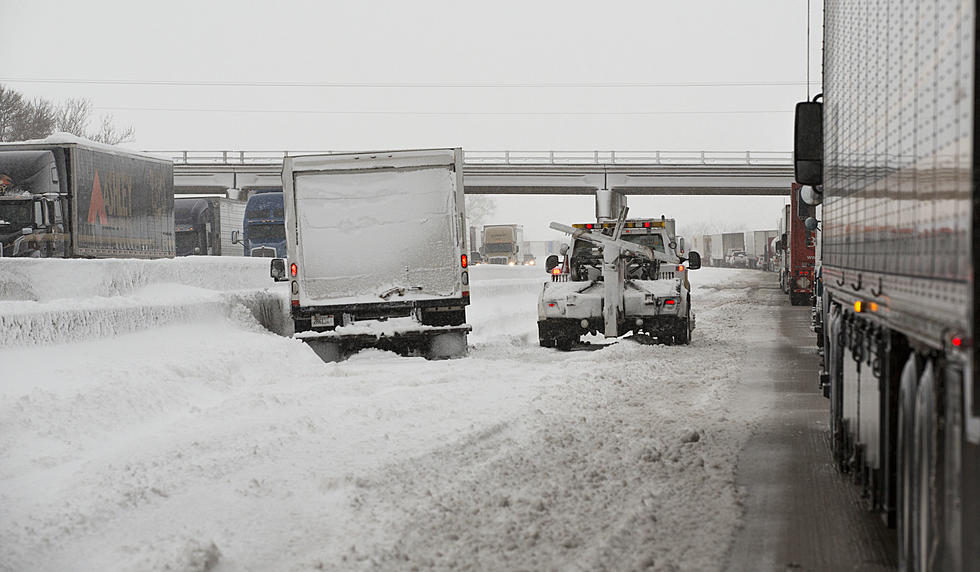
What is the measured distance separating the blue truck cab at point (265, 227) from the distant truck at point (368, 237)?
2579 centimetres

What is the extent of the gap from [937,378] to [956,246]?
2.05ft

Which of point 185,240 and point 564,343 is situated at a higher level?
point 185,240

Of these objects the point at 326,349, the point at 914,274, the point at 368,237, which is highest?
the point at 368,237

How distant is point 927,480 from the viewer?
3963mm

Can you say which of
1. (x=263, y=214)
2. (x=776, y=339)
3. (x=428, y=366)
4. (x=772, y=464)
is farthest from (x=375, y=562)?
(x=263, y=214)

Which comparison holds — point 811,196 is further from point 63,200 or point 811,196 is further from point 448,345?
point 63,200

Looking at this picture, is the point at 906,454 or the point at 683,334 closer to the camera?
the point at 906,454

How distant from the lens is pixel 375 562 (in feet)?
18.2

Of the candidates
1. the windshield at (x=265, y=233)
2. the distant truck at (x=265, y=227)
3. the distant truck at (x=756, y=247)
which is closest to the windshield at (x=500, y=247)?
the distant truck at (x=756, y=247)

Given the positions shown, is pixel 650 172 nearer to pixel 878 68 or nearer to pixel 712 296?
pixel 712 296

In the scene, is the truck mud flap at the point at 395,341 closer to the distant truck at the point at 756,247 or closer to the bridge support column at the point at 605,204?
the bridge support column at the point at 605,204

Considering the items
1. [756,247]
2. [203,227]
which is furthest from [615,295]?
[756,247]

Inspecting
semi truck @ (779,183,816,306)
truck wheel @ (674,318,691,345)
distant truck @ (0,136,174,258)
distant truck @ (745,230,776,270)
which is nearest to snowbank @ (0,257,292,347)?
distant truck @ (0,136,174,258)

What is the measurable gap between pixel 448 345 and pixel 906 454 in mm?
12906
